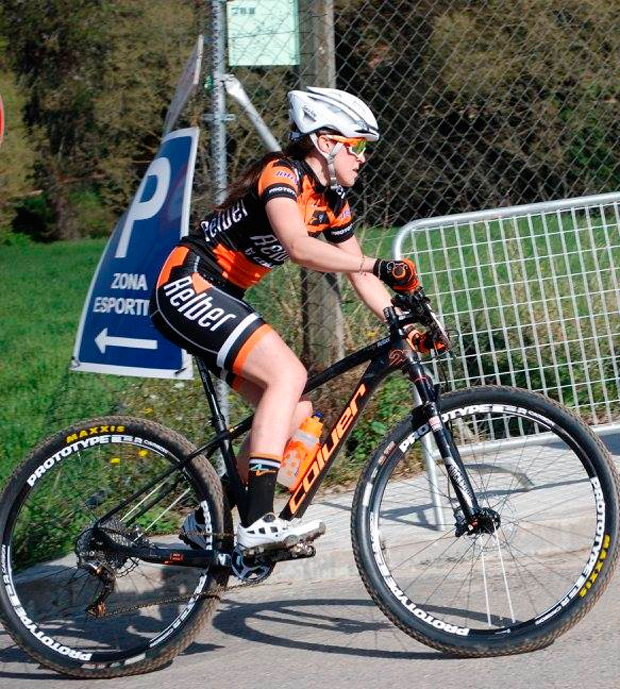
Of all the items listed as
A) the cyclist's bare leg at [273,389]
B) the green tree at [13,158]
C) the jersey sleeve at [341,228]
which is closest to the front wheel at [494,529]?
the cyclist's bare leg at [273,389]

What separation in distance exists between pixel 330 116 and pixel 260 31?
6.34ft

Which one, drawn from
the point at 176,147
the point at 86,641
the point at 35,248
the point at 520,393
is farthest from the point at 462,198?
the point at 35,248

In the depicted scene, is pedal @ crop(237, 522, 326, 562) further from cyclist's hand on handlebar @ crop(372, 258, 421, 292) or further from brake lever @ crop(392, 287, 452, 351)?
cyclist's hand on handlebar @ crop(372, 258, 421, 292)

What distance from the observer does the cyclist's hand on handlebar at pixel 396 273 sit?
399 centimetres

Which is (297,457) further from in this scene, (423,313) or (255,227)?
(255,227)

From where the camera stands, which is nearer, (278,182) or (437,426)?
(278,182)

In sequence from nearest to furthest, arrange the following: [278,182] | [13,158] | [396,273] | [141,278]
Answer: [396,273]
[278,182]
[141,278]
[13,158]

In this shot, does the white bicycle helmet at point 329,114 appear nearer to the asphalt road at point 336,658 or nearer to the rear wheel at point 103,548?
the rear wheel at point 103,548

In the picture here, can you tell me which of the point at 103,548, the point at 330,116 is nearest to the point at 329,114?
the point at 330,116

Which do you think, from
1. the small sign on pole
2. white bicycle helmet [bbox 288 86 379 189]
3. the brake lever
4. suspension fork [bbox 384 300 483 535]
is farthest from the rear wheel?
the small sign on pole

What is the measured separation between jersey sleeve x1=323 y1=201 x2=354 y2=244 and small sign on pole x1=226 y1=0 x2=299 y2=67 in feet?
5.73

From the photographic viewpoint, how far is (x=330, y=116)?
4.21 meters

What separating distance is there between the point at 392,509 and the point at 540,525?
66cm

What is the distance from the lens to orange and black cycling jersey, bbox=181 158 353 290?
4242 mm
